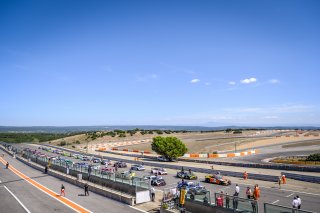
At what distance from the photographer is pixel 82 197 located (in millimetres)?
30812

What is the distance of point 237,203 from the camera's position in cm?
1848

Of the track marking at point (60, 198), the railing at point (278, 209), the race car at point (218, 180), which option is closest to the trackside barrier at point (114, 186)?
the track marking at point (60, 198)

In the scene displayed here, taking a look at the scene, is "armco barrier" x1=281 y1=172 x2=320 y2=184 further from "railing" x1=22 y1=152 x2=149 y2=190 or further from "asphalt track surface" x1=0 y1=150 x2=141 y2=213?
"asphalt track surface" x1=0 y1=150 x2=141 y2=213

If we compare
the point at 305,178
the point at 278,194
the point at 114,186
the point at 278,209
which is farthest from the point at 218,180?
the point at 278,209

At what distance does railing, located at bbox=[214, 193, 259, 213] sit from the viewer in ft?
57.1

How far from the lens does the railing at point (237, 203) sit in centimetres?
1741

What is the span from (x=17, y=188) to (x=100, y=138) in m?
118

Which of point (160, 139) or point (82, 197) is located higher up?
point (160, 139)

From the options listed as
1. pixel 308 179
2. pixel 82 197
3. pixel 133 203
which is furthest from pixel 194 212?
pixel 308 179

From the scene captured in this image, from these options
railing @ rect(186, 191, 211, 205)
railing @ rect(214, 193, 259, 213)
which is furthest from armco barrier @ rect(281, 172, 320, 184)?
railing @ rect(214, 193, 259, 213)

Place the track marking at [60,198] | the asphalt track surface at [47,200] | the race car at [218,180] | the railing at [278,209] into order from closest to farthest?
the railing at [278,209] < the track marking at [60,198] < the asphalt track surface at [47,200] < the race car at [218,180]

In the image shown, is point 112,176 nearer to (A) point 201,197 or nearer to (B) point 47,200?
(B) point 47,200

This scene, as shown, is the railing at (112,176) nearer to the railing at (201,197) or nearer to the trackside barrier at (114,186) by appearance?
the trackside barrier at (114,186)

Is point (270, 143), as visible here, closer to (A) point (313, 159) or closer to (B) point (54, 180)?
(A) point (313, 159)
